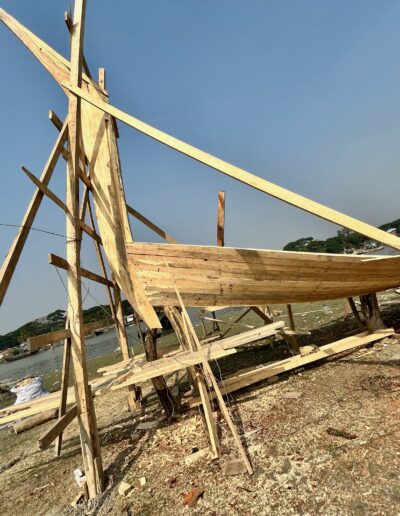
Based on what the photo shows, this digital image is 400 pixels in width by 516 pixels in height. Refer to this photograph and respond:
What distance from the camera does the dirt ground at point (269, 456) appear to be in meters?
2.70

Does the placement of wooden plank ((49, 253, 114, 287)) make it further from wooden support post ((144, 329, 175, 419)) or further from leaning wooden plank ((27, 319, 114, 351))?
wooden support post ((144, 329, 175, 419))

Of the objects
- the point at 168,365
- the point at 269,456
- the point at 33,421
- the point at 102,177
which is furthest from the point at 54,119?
the point at 33,421

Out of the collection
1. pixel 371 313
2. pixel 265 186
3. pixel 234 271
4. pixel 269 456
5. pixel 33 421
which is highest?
pixel 265 186

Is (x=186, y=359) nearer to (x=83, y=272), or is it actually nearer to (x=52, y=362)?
(x=83, y=272)

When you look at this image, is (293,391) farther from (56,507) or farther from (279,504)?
(56,507)

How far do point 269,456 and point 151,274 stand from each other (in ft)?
9.39

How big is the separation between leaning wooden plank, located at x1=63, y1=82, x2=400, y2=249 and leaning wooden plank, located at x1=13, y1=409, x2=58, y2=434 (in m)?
6.65

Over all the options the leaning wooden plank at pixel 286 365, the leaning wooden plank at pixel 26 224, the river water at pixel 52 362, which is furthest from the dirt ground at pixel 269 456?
the river water at pixel 52 362

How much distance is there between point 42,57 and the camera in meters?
5.07

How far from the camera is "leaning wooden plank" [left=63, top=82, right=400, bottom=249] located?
2.94 m

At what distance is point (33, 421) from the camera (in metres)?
6.95

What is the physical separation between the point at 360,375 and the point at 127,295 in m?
4.20

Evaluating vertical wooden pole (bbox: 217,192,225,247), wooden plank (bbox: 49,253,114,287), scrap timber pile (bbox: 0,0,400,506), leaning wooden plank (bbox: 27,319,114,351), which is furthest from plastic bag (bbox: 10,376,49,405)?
vertical wooden pole (bbox: 217,192,225,247)

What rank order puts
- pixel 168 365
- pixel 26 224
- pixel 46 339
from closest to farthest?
pixel 46 339 < pixel 26 224 < pixel 168 365
